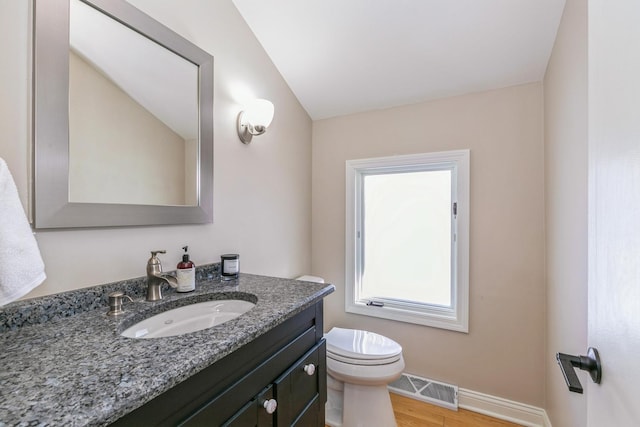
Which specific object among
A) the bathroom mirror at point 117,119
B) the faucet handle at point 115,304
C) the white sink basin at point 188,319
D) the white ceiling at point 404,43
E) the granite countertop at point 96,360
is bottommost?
the white sink basin at point 188,319

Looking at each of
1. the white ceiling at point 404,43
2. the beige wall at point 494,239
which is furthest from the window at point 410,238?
the white ceiling at point 404,43

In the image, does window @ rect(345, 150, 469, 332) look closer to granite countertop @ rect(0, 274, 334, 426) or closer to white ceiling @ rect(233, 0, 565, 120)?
white ceiling @ rect(233, 0, 565, 120)

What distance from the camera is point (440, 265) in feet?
6.41

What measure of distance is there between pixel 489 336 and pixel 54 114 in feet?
7.55

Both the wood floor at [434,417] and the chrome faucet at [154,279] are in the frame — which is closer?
the chrome faucet at [154,279]

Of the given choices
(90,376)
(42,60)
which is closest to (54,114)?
(42,60)

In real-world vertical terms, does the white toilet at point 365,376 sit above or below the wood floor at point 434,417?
above

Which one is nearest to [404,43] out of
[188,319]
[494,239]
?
[494,239]

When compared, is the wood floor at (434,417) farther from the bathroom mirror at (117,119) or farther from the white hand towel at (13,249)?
the white hand towel at (13,249)

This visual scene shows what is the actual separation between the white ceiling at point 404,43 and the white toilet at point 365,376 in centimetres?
160

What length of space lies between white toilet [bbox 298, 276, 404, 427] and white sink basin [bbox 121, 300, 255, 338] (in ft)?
2.63

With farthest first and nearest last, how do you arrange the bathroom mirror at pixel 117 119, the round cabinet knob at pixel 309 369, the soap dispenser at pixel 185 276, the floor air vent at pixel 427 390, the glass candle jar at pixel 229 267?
the floor air vent at pixel 427 390, the glass candle jar at pixel 229 267, the soap dispenser at pixel 185 276, the round cabinet knob at pixel 309 369, the bathroom mirror at pixel 117 119

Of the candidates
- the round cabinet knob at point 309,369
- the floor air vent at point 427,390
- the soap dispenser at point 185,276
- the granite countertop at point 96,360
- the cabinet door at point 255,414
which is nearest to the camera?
the granite countertop at point 96,360

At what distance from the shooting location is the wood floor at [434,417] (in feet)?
5.48
